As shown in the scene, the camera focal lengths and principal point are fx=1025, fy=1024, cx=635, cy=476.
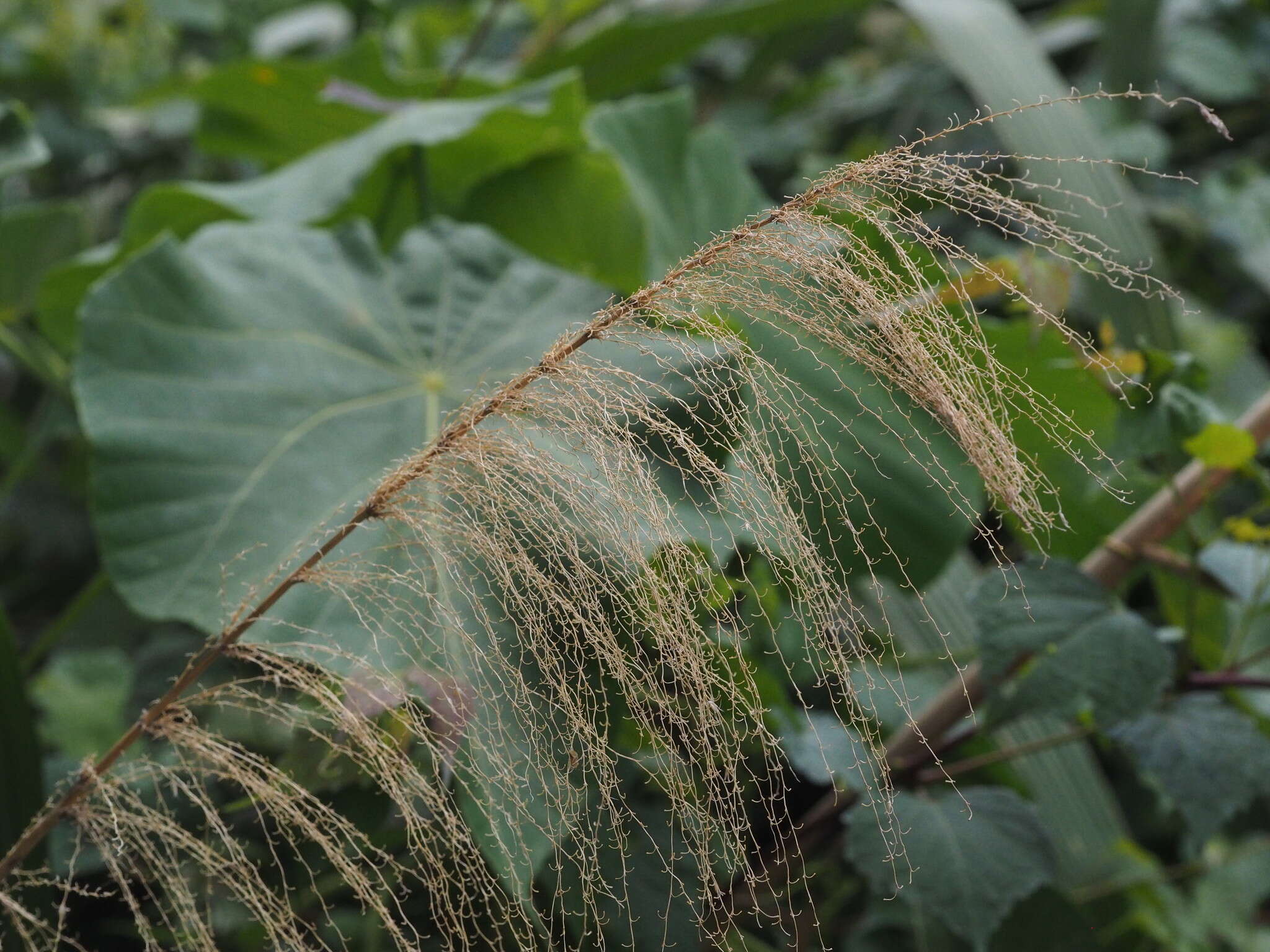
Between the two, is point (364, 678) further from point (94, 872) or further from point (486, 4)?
point (486, 4)

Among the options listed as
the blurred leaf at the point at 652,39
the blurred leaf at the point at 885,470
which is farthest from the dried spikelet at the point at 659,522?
the blurred leaf at the point at 652,39

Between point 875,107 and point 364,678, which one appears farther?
point 875,107

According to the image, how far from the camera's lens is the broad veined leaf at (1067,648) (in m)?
0.71

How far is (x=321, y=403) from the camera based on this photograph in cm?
91

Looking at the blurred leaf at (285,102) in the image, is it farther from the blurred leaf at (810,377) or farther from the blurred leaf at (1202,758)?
the blurred leaf at (1202,758)

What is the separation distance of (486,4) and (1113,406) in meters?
2.11

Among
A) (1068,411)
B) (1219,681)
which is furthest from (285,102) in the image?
(1219,681)

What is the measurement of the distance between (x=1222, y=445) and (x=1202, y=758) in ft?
0.73

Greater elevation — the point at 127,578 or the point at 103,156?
the point at 103,156

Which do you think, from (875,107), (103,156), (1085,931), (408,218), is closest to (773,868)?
(1085,931)

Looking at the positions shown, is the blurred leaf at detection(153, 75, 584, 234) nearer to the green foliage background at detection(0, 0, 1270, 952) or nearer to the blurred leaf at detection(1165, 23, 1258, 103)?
the green foliage background at detection(0, 0, 1270, 952)

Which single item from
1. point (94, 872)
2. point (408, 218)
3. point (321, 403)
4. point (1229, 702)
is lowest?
point (1229, 702)

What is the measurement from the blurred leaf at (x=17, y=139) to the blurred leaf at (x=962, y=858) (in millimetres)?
1010

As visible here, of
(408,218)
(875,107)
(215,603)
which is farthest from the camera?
(875,107)
